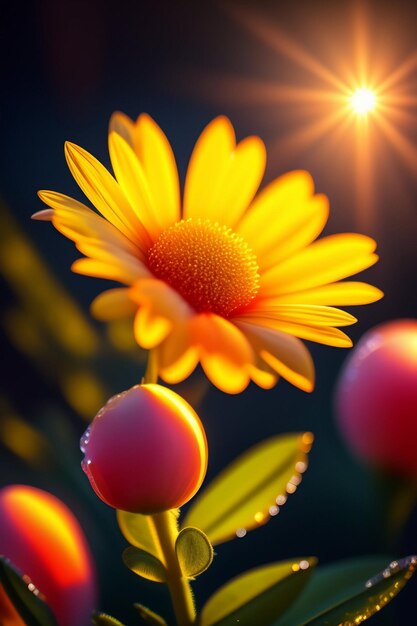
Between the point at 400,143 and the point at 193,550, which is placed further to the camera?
the point at 400,143

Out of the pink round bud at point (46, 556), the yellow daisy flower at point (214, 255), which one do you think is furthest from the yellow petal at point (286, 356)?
the pink round bud at point (46, 556)

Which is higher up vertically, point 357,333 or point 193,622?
point 357,333

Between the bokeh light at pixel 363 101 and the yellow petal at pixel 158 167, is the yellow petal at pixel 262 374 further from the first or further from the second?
the bokeh light at pixel 363 101

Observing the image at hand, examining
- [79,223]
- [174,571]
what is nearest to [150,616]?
[174,571]

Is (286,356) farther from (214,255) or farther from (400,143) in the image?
(400,143)

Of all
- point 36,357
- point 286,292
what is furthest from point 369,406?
point 36,357

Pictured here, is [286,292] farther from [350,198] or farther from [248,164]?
[350,198]

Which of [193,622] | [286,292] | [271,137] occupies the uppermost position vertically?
[271,137]

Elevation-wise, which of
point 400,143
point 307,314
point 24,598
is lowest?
point 24,598

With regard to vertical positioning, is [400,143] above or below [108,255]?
above
